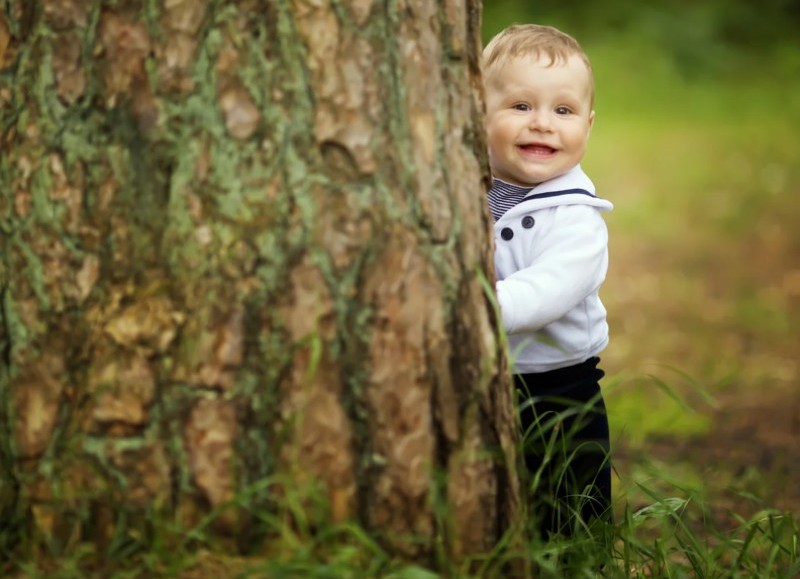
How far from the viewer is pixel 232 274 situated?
6.01 feet

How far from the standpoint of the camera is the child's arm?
242 centimetres

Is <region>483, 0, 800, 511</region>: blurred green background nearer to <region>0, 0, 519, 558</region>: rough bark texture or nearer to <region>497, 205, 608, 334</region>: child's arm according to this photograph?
<region>497, 205, 608, 334</region>: child's arm

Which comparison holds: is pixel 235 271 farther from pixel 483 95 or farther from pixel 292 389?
pixel 483 95

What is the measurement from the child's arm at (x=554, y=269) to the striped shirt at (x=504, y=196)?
0.12 meters

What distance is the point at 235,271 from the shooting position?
6.01ft

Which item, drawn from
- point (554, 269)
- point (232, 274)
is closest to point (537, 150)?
point (554, 269)

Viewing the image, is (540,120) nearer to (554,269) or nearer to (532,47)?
(532,47)

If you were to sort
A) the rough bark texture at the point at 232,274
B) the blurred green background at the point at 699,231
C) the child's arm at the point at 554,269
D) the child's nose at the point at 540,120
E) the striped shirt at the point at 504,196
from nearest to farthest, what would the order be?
the rough bark texture at the point at 232,274 → the child's arm at the point at 554,269 → the child's nose at the point at 540,120 → the striped shirt at the point at 504,196 → the blurred green background at the point at 699,231

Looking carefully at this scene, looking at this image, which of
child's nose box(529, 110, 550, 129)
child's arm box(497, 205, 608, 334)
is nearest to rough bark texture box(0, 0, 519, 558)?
child's arm box(497, 205, 608, 334)

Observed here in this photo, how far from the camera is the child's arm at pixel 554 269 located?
2422 mm

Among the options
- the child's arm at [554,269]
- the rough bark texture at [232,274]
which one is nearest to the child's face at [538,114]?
the child's arm at [554,269]

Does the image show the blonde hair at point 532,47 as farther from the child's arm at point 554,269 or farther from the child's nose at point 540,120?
the child's arm at point 554,269

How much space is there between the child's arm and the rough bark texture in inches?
A: 21.1

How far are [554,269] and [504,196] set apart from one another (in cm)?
36
